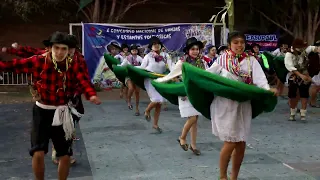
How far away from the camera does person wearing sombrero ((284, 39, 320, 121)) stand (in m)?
9.33

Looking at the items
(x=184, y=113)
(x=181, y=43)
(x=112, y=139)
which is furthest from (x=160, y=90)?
(x=181, y=43)

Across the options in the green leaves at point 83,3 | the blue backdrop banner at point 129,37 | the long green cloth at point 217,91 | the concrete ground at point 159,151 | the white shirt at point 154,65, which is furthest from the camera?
the green leaves at point 83,3

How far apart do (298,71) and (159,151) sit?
388 cm

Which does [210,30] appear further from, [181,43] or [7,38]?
[7,38]

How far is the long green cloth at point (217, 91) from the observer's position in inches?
183

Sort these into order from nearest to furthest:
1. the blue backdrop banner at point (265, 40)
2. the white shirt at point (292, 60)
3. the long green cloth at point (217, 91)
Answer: the long green cloth at point (217, 91) → the white shirt at point (292, 60) → the blue backdrop banner at point (265, 40)

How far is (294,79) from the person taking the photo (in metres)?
9.63

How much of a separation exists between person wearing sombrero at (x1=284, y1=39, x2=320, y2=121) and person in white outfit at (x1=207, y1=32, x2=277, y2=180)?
4.54 metres

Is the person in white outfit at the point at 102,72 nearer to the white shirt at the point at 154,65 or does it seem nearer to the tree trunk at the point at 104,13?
the tree trunk at the point at 104,13

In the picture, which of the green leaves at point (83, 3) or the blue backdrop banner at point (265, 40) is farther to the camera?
the blue backdrop banner at point (265, 40)

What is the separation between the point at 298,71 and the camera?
9.40m

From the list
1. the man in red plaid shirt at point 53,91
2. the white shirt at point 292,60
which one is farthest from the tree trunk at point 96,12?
the man in red plaid shirt at point 53,91

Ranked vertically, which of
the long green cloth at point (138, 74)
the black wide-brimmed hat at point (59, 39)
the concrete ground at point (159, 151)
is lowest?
the concrete ground at point (159, 151)

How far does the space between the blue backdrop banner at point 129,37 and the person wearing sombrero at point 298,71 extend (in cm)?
517
